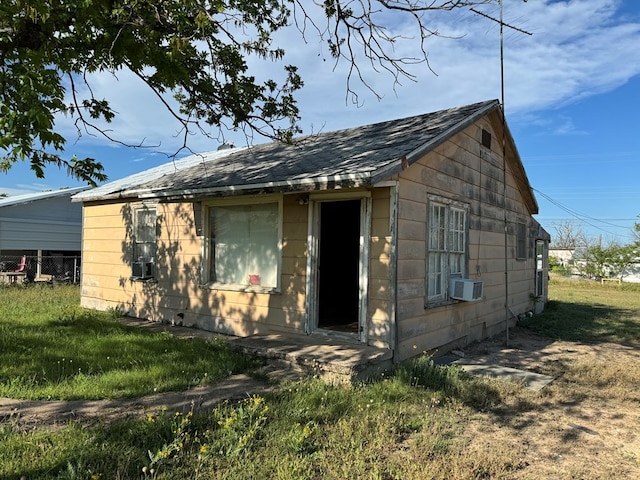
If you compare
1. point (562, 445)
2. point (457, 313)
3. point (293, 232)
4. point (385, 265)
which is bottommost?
point (562, 445)

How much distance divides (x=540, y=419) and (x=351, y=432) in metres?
2.18

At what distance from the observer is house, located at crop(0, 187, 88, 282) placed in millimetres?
18078

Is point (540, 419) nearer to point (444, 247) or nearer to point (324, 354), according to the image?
point (324, 354)

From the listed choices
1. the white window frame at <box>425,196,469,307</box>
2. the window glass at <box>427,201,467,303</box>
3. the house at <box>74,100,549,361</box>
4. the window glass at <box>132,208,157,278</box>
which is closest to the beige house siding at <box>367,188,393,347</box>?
the house at <box>74,100,549,361</box>

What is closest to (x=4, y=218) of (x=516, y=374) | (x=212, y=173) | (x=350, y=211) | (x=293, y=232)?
(x=212, y=173)

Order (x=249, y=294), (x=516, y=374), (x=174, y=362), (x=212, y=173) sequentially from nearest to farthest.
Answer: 1. (x=174, y=362)
2. (x=516, y=374)
3. (x=249, y=294)
4. (x=212, y=173)

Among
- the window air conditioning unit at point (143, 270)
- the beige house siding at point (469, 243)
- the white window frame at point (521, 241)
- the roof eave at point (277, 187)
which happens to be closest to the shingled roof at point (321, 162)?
the roof eave at point (277, 187)

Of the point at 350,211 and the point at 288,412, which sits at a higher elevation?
the point at 350,211

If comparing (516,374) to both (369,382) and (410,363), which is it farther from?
(369,382)

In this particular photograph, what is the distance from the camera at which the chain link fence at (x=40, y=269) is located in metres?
18.0

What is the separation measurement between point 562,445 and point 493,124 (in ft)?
23.5

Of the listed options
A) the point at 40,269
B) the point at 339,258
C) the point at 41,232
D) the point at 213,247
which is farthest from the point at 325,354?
the point at 40,269

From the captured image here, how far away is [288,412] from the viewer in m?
4.28

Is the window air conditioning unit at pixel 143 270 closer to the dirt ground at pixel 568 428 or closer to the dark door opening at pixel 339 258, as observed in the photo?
the dark door opening at pixel 339 258
